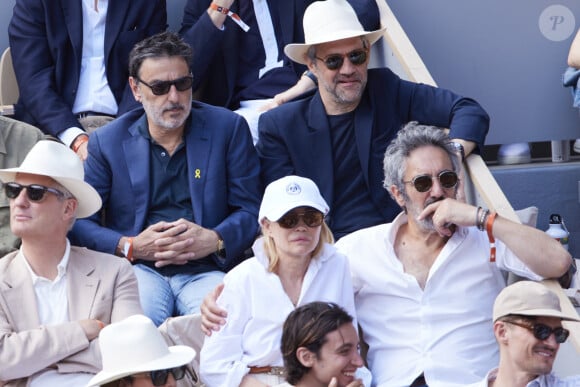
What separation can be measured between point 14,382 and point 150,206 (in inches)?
49.6

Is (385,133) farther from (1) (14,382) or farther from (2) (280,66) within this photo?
(1) (14,382)

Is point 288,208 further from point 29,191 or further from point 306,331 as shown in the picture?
point 29,191

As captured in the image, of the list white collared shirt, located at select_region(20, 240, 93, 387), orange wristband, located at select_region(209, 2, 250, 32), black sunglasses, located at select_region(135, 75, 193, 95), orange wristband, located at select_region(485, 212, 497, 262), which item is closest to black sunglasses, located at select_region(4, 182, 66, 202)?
white collared shirt, located at select_region(20, 240, 93, 387)

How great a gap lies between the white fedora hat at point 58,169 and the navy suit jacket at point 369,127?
1.10 meters

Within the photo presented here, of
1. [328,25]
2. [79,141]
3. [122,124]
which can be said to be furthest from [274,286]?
[79,141]

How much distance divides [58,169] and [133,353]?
3.85 feet

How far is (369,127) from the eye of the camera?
19.2ft

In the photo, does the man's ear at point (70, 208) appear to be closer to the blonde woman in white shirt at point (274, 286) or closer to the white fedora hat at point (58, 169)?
the white fedora hat at point (58, 169)

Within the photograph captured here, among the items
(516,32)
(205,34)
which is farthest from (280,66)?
(516,32)

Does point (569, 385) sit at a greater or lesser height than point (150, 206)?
lesser

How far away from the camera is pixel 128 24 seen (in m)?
6.67

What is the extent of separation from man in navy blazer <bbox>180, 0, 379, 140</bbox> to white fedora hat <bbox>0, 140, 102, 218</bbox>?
5.54 feet

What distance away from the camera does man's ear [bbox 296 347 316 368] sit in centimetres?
417

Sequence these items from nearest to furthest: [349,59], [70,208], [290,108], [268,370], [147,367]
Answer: [147,367] < [268,370] < [70,208] < [349,59] < [290,108]
